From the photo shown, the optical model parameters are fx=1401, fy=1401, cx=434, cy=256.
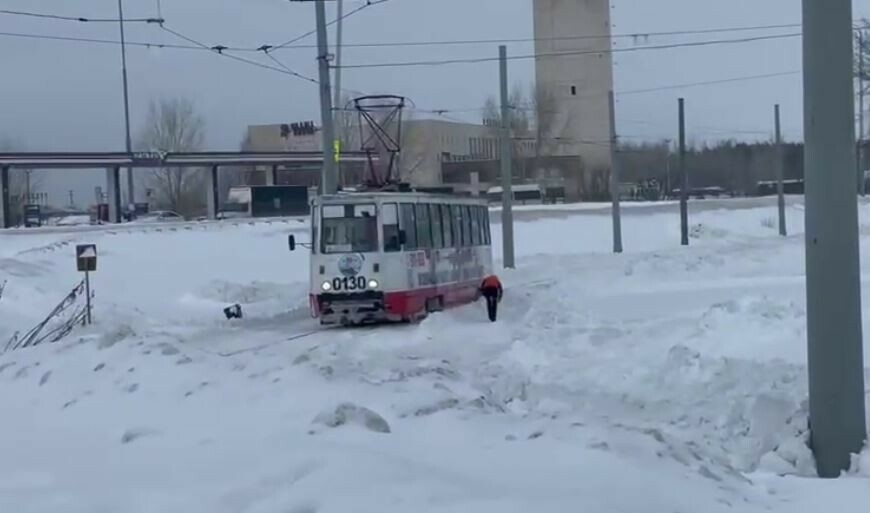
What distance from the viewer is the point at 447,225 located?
113 feet

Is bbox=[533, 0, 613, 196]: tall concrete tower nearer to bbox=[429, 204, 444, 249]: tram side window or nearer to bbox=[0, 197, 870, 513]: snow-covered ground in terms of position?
bbox=[429, 204, 444, 249]: tram side window

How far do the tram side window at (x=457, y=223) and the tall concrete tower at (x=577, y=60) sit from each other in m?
58.6

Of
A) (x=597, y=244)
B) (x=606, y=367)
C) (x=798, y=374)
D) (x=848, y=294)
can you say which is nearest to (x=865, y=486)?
(x=848, y=294)

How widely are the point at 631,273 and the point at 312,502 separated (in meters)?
44.7

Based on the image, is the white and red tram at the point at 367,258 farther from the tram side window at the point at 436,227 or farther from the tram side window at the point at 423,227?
the tram side window at the point at 436,227

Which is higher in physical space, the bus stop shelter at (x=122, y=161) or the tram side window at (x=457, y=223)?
the bus stop shelter at (x=122, y=161)

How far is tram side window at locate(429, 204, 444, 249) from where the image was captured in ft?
109

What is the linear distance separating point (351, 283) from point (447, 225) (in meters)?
4.42

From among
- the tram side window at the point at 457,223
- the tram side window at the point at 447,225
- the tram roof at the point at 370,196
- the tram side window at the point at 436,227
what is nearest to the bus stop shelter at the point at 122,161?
the tram side window at the point at 457,223

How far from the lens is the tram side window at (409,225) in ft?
103

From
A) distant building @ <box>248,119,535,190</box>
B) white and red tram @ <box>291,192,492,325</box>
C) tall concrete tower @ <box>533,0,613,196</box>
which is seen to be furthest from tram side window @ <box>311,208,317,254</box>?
tall concrete tower @ <box>533,0,613,196</box>

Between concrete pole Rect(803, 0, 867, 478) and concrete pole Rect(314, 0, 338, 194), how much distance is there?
1014 inches

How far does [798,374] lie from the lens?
16.1 metres

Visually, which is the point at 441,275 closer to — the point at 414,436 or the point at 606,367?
the point at 606,367
